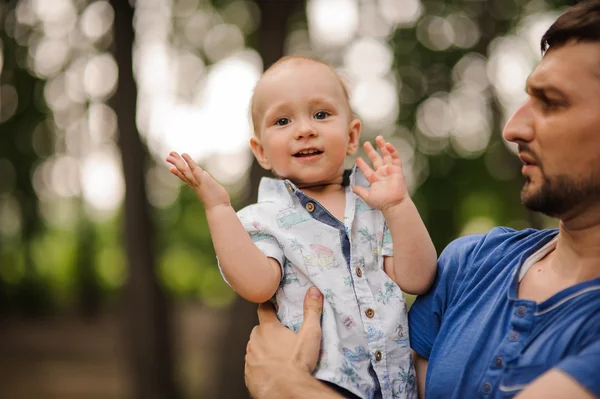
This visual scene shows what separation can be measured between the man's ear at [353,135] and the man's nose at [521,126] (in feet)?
2.38

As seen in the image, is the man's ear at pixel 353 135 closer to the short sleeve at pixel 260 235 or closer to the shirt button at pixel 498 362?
the short sleeve at pixel 260 235

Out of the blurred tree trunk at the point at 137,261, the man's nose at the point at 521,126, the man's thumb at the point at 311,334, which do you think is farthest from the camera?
the blurred tree trunk at the point at 137,261

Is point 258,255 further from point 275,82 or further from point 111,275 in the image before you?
point 111,275

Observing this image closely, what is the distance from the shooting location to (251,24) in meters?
11.7

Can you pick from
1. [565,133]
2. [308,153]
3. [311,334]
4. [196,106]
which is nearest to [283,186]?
[308,153]

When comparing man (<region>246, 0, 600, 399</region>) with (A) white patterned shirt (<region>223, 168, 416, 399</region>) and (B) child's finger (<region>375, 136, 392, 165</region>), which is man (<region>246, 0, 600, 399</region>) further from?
(B) child's finger (<region>375, 136, 392, 165</region>)

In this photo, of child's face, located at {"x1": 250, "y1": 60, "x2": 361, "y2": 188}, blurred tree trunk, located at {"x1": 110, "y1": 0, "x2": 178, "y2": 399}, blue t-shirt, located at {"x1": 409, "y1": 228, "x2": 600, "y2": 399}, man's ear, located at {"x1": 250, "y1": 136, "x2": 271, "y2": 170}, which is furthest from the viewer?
blurred tree trunk, located at {"x1": 110, "y1": 0, "x2": 178, "y2": 399}

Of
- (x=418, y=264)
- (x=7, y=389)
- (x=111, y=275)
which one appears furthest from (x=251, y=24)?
(x=111, y=275)

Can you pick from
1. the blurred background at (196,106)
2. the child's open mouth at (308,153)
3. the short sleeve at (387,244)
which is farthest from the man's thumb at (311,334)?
the blurred background at (196,106)

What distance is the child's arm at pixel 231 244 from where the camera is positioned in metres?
2.17

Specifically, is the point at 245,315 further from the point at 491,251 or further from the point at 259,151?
the point at 491,251

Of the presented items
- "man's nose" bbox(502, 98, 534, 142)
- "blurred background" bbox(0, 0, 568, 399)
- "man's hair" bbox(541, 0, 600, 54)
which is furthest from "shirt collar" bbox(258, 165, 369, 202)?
"blurred background" bbox(0, 0, 568, 399)

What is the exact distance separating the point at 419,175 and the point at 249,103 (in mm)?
→ 13834

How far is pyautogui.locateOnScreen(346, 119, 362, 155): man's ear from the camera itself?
260 cm
